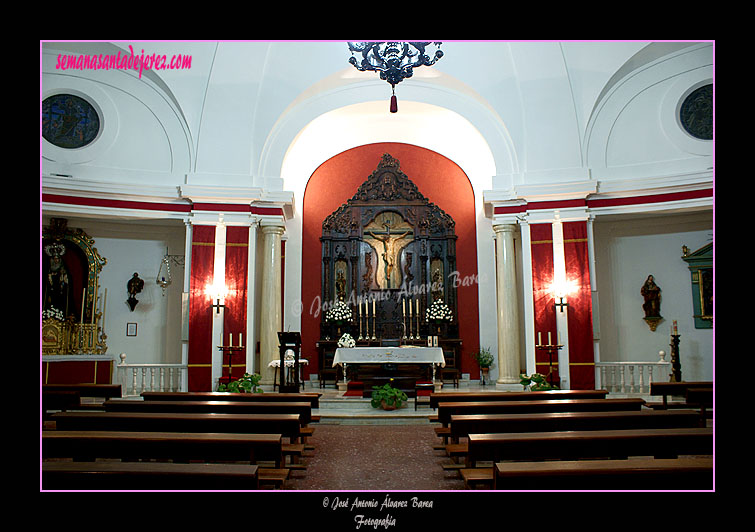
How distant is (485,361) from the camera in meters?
13.9

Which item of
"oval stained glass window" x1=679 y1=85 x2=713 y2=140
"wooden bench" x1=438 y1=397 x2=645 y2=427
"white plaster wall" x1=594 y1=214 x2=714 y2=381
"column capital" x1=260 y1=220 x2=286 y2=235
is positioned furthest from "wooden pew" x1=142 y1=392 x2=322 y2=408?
"oval stained glass window" x1=679 y1=85 x2=713 y2=140

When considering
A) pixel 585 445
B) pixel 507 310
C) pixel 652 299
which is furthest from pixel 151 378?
pixel 652 299

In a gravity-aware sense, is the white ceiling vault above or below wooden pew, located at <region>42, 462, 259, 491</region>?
above

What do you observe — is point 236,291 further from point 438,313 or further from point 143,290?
point 438,313

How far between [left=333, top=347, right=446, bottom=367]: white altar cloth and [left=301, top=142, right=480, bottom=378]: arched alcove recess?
313 centimetres

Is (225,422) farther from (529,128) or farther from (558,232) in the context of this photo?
(529,128)

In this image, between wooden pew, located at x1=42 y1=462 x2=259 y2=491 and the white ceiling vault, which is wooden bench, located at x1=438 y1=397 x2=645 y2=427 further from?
the white ceiling vault

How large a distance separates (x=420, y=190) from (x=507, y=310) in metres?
4.89

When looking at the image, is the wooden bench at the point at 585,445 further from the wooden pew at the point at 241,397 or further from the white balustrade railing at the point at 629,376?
the white balustrade railing at the point at 629,376

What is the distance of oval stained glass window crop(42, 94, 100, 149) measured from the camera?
38.6 ft

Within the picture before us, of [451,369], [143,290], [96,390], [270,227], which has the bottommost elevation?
[451,369]

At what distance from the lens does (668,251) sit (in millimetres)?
12867
